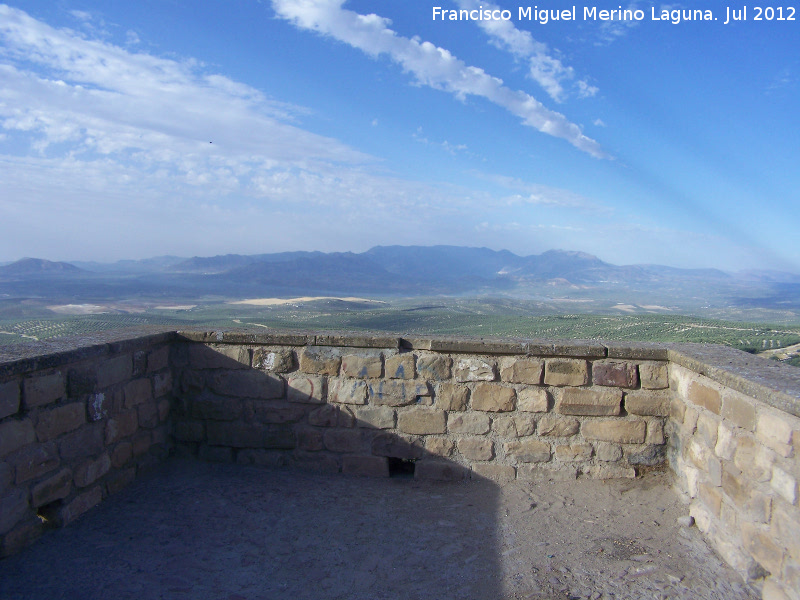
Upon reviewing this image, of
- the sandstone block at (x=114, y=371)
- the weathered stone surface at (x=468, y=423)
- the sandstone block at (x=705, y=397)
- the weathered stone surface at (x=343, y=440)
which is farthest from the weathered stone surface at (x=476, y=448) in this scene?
the sandstone block at (x=114, y=371)

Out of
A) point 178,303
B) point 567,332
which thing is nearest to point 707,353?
point 567,332

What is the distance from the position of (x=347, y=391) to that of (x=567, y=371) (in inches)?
68.2

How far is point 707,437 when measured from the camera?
340cm

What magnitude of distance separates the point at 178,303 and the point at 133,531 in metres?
44.2

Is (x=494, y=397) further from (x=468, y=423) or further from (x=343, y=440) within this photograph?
(x=343, y=440)

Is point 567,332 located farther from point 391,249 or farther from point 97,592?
point 391,249

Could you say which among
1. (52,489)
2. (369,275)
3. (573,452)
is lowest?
(573,452)

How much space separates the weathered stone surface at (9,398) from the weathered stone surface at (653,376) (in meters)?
4.12

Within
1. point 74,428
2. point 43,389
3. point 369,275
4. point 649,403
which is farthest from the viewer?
point 369,275

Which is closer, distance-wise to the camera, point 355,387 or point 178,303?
point 355,387

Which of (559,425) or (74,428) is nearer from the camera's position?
(74,428)

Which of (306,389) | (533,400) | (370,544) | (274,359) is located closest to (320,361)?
(306,389)

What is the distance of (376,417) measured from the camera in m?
4.27

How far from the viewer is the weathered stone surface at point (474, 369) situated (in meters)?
4.14
